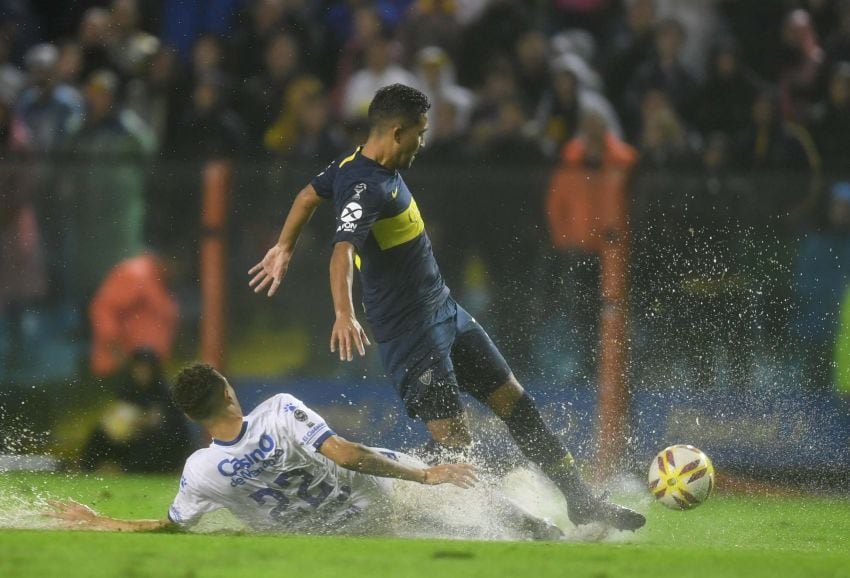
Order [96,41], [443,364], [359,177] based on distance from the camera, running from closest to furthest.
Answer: [359,177], [443,364], [96,41]

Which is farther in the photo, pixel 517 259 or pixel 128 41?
pixel 128 41

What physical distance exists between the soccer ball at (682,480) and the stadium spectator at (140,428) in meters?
3.63

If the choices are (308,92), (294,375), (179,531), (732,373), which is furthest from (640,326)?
(179,531)

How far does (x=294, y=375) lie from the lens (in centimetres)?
968

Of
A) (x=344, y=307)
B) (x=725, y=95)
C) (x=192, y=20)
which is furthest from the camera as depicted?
(x=192, y=20)

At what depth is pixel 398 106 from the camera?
6703 millimetres

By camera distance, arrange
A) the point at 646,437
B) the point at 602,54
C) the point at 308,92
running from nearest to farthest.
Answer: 1. the point at 646,437
2. the point at 308,92
3. the point at 602,54

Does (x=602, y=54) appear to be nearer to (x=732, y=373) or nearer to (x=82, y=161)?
(x=732, y=373)

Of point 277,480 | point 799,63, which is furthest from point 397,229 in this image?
point 799,63

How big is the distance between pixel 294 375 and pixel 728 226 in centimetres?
308

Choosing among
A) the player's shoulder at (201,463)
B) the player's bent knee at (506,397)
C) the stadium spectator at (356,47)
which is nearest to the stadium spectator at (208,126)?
the stadium spectator at (356,47)

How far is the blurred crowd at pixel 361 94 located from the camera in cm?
974

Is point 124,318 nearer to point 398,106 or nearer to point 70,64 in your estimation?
point 70,64

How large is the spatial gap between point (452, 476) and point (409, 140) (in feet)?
5.32
